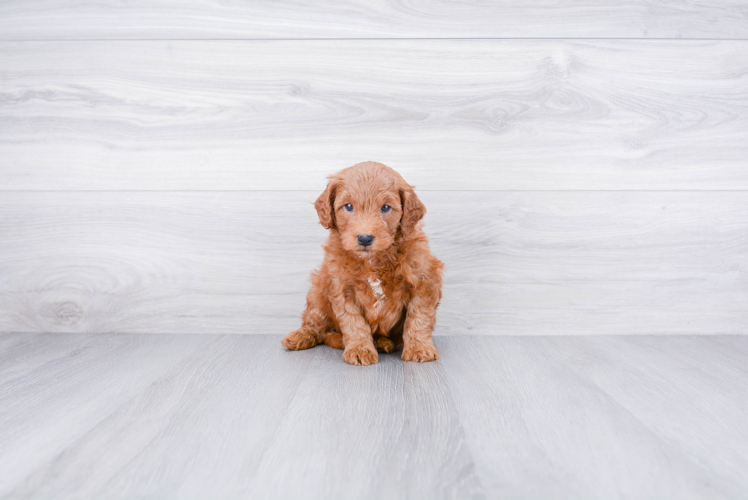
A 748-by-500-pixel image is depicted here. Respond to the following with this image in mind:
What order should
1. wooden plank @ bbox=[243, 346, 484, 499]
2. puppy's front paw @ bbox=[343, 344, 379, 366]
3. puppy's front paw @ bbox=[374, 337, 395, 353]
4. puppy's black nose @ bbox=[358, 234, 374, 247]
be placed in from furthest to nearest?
puppy's front paw @ bbox=[374, 337, 395, 353] → puppy's front paw @ bbox=[343, 344, 379, 366] → puppy's black nose @ bbox=[358, 234, 374, 247] → wooden plank @ bbox=[243, 346, 484, 499]

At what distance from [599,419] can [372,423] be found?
1.80 feet

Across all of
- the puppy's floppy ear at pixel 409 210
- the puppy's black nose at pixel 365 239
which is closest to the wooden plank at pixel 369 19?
the puppy's floppy ear at pixel 409 210

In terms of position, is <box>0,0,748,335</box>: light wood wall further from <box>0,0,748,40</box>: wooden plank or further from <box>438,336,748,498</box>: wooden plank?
<box>438,336,748,498</box>: wooden plank

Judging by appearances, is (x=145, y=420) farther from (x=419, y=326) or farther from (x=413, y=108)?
(x=413, y=108)

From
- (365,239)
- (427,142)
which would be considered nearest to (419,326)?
(365,239)

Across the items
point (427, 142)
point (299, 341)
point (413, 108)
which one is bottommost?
point (299, 341)

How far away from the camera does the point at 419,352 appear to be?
1671 mm

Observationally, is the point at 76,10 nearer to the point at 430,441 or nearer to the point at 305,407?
the point at 305,407

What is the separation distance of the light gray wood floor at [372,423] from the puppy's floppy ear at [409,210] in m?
0.46

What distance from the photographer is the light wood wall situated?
6.58 ft

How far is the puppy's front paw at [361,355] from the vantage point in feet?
5.35

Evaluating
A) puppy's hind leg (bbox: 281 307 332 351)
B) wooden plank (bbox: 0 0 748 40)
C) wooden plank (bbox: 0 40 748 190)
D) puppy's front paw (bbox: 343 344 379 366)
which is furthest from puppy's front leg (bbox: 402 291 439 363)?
wooden plank (bbox: 0 0 748 40)

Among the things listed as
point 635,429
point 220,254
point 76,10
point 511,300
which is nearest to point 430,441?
point 635,429

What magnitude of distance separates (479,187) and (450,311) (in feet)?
1.71
